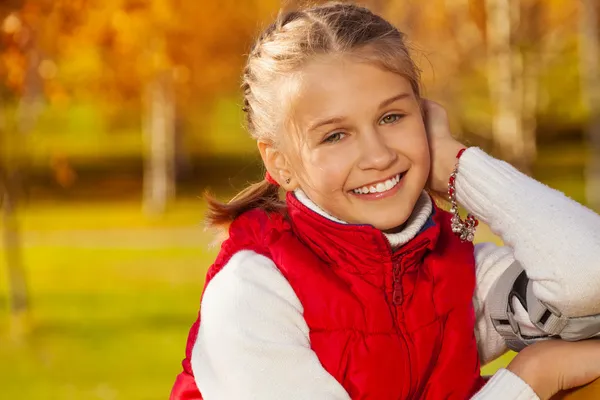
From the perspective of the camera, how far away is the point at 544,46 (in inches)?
725

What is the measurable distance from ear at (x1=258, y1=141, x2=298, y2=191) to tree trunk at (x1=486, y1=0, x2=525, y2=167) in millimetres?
9794

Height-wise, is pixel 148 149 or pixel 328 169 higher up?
pixel 328 169

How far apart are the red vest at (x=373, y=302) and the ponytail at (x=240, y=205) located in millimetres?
73

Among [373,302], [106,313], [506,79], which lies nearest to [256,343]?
[373,302]

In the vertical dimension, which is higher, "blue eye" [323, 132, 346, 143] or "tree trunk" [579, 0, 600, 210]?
"blue eye" [323, 132, 346, 143]

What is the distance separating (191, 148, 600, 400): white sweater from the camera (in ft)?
6.51

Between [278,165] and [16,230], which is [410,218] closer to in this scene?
[278,165]

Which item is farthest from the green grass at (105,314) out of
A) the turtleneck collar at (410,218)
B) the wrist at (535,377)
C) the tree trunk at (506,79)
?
the tree trunk at (506,79)

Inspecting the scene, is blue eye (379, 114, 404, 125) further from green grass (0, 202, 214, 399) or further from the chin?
green grass (0, 202, 214, 399)

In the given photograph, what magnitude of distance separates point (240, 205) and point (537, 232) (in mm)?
714

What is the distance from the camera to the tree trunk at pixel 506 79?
12602 mm

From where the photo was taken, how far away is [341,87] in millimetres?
2092

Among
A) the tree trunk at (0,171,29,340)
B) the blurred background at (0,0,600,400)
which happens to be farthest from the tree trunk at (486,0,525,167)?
the tree trunk at (0,171,29,340)

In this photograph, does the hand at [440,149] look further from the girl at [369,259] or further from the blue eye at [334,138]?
the blue eye at [334,138]
